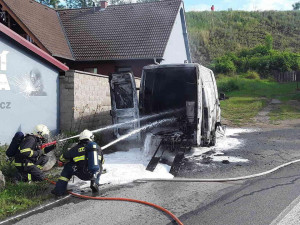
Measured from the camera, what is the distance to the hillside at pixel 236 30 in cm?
4266

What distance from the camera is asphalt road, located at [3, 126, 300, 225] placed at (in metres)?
4.77

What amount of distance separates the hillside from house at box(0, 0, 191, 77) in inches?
716

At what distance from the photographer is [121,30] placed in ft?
68.3

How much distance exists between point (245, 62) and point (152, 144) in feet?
90.6

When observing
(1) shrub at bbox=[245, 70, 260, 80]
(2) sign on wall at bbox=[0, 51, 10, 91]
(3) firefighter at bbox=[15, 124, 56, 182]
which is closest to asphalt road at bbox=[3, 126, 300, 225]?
(3) firefighter at bbox=[15, 124, 56, 182]

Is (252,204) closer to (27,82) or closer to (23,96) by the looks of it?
(23,96)

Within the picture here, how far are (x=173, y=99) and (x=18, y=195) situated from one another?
6.46 m

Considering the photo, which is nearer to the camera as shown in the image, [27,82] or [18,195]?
[18,195]

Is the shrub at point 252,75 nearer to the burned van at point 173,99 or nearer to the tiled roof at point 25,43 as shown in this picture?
the burned van at point 173,99

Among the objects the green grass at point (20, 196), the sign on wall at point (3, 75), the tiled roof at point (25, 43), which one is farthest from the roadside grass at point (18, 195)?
the tiled roof at point (25, 43)

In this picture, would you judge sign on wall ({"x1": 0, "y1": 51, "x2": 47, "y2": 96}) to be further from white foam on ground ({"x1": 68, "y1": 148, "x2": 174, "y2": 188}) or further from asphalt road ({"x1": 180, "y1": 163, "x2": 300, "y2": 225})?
asphalt road ({"x1": 180, "y1": 163, "x2": 300, "y2": 225})

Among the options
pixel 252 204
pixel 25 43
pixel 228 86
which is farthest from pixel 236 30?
pixel 252 204

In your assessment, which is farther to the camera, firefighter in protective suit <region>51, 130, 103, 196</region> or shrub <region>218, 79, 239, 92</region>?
shrub <region>218, 79, 239, 92</region>

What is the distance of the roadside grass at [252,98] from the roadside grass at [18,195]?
11638 mm
